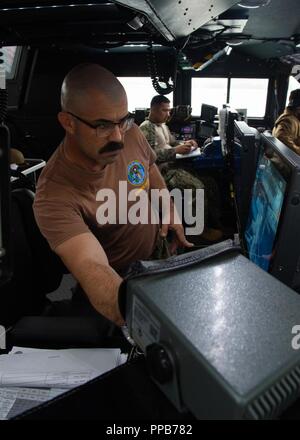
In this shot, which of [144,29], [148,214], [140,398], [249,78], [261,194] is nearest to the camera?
[140,398]

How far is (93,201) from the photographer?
1515 mm

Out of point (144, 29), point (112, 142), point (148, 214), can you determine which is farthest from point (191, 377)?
point (144, 29)

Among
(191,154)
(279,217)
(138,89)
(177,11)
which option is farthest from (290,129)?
(138,89)

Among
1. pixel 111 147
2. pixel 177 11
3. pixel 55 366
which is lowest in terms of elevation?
pixel 55 366

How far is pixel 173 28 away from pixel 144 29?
0.22m

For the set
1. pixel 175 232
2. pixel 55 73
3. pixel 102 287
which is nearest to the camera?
pixel 102 287

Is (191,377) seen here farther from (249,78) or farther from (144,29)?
(249,78)

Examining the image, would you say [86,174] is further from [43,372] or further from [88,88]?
[43,372]

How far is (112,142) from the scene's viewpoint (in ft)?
4.61

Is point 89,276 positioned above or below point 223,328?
below

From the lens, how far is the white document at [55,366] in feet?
2.76

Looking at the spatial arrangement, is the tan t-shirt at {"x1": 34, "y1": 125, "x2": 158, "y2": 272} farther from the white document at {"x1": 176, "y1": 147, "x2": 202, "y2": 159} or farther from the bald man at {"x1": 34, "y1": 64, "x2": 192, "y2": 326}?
the white document at {"x1": 176, "y1": 147, "x2": 202, "y2": 159}

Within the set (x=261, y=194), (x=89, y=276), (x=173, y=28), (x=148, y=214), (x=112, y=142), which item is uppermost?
(x=173, y=28)

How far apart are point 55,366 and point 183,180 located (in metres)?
3.03
